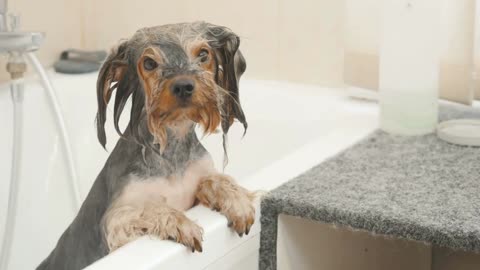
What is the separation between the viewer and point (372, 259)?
4.15 ft

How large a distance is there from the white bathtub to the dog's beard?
0.39 metres

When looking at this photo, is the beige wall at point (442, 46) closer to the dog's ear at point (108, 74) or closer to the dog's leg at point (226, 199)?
the dog's leg at point (226, 199)

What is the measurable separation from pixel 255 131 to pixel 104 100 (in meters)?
0.72

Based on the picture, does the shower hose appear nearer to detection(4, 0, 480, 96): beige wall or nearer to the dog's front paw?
detection(4, 0, 480, 96): beige wall

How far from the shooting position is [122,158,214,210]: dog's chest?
0.83m

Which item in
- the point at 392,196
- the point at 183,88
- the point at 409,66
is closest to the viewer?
the point at 183,88

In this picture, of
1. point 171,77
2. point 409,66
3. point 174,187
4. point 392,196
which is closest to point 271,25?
point 409,66

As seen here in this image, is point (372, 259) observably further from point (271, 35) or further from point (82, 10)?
point (82, 10)

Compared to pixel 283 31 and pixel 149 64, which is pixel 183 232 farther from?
pixel 283 31

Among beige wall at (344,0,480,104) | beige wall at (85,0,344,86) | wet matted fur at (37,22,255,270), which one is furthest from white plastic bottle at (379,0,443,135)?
wet matted fur at (37,22,255,270)

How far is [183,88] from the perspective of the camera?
0.71 metres

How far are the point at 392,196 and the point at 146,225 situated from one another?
34 centimetres

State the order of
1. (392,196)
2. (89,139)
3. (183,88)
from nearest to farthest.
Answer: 1. (183,88)
2. (392,196)
3. (89,139)

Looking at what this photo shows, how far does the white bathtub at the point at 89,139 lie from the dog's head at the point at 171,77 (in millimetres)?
384
